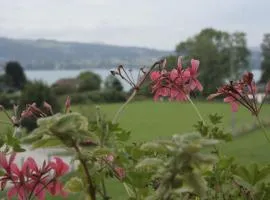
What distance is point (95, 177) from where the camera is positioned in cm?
61

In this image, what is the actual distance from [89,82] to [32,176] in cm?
3591

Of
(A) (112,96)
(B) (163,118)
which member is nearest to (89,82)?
(A) (112,96)

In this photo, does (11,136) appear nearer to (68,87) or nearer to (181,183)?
(181,183)

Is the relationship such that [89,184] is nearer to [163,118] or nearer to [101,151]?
[101,151]

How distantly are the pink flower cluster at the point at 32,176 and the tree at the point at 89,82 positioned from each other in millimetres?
34745

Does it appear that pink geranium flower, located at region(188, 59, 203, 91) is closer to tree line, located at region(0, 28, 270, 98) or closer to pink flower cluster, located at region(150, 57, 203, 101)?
pink flower cluster, located at region(150, 57, 203, 101)

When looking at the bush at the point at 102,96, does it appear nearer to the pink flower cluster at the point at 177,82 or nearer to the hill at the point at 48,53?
the hill at the point at 48,53

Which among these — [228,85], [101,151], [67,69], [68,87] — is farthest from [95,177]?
[67,69]

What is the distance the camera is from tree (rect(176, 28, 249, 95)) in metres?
34.9

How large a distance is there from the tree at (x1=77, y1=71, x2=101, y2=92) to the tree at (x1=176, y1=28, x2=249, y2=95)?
5762mm

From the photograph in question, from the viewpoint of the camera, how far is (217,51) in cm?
3697

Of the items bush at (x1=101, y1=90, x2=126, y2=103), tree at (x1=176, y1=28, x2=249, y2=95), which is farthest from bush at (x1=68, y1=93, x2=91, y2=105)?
tree at (x1=176, y1=28, x2=249, y2=95)

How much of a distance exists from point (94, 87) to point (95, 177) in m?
35.9

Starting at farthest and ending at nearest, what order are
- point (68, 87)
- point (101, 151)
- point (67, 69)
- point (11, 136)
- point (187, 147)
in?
point (67, 69) → point (68, 87) → point (11, 136) → point (101, 151) → point (187, 147)
